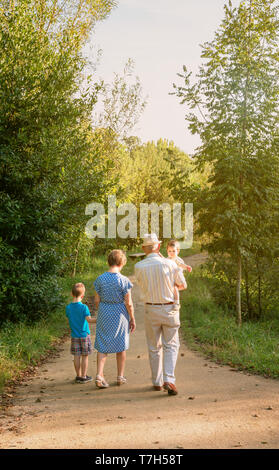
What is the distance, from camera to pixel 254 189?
35.8 feet

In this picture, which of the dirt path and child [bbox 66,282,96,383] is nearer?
the dirt path

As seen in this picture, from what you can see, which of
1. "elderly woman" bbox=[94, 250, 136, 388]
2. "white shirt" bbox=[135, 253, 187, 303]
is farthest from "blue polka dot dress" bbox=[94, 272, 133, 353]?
"white shirt" bbox=[135, 253, 187, 303]

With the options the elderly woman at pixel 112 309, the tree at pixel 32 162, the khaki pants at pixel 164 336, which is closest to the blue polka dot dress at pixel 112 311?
the elderly woman at pixel 112 309

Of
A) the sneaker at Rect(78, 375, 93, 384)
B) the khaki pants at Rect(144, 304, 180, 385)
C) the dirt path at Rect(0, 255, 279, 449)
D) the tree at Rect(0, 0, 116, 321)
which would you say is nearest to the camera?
the dirt path at Rect(0, 255, 279, 449)

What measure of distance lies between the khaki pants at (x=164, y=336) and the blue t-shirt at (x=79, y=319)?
1061mm

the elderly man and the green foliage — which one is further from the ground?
the elderly man

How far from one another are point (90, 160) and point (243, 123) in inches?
151

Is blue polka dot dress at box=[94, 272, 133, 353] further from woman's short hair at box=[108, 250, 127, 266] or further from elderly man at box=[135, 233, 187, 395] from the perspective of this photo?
elderly man at box=[135, 233, 187, 395]

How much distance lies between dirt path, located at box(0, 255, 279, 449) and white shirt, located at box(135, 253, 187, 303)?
4.09ft

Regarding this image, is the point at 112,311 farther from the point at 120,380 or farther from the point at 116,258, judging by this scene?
the point at 120,380

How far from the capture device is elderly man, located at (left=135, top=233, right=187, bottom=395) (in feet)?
19.5

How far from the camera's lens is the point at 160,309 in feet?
19.6

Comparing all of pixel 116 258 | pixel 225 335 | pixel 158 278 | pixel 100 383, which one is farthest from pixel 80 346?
pixel 225 335
